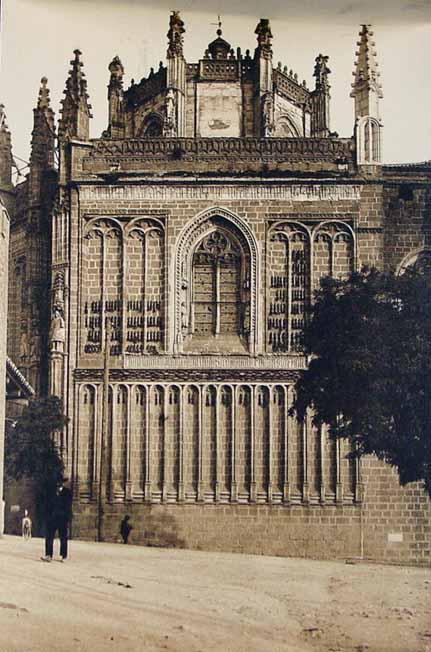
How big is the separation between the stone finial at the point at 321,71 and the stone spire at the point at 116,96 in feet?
6.38

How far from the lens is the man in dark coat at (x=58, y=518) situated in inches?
475

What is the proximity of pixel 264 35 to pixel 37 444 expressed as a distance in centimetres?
479

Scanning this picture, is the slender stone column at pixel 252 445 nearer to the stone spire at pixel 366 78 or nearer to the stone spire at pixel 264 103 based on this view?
the stone spire at pixel 366 78

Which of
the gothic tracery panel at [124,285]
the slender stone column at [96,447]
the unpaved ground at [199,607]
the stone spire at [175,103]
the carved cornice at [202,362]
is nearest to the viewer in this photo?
the unpaved ground at [199,607]

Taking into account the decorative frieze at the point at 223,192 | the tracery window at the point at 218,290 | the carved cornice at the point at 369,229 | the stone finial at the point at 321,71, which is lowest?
the tracery window at the point at 218,290

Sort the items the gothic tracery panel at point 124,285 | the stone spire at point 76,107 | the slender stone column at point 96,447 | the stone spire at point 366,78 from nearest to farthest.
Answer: the stone spire at point 366,78 < the stone spire at point 76,107 < the slender stone column at point 96,447 < the gothic tracery panel at point 124,285

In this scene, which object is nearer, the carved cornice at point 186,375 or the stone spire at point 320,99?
the stone spire at point 320,99

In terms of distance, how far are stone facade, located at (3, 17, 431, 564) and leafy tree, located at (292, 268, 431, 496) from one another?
0.73 meters

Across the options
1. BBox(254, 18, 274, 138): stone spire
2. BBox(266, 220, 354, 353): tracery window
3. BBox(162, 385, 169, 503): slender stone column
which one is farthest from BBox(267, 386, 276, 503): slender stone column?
BBox(254, 18, 274, 138): stone spire

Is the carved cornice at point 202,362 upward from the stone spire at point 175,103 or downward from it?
downward

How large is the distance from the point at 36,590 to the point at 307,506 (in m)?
4.26

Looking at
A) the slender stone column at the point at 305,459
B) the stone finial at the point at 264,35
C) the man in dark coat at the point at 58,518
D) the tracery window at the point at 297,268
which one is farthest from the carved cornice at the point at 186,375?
the stone finial at the point at 264,35

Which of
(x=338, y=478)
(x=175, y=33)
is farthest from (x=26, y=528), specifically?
(x=175, y=33)

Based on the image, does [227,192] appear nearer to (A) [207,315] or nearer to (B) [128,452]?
(A) [207,315]
